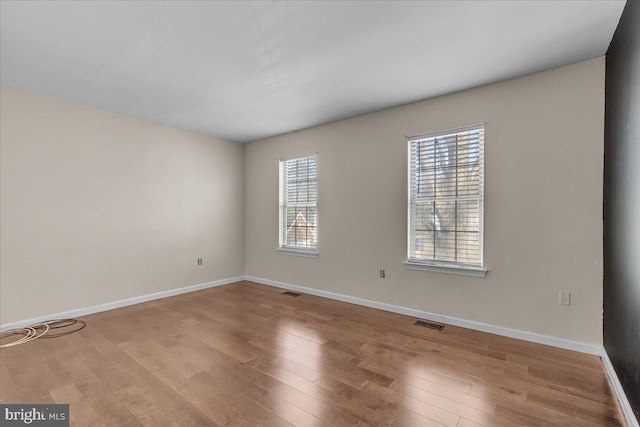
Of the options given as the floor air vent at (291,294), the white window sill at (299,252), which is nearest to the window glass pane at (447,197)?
the white window sill at (299,252)

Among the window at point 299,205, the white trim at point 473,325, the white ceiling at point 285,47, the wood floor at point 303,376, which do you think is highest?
the white ceiling at point 285,47

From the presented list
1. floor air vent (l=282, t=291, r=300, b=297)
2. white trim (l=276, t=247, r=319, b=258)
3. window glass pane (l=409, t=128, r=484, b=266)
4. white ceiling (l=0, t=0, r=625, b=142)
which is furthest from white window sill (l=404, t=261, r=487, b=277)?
white ceiling (l=0, t=0, r=625, b=142)

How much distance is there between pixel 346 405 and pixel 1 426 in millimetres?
2044

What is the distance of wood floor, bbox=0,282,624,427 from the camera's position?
1.80m

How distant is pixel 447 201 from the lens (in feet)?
11.1

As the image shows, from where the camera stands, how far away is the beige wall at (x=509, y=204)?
262cm

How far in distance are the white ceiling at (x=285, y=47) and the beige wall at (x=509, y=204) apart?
281 millimetres

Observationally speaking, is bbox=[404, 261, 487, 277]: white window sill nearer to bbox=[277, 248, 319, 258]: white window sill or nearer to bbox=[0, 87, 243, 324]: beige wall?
bbox=[277, 248, 319, 258]: white window sill

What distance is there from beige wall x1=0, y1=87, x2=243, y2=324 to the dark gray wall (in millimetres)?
5015

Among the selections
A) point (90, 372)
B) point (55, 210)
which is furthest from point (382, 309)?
point (55, 210)

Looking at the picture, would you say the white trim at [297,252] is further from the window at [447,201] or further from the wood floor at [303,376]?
the window at [447,201]

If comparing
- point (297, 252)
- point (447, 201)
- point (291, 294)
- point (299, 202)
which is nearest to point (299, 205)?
point (299, 202)

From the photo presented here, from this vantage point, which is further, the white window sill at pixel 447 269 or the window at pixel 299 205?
the window at pixel 299 205

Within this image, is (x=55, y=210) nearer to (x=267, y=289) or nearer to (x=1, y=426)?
(x=1, y=426)
